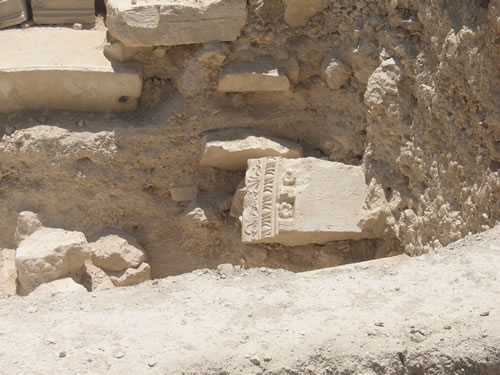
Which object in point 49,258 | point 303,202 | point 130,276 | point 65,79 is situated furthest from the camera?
point 65,79

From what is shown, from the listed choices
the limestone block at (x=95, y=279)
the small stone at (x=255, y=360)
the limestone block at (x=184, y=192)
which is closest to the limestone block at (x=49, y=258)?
the limestone block at (x=95, y=279)

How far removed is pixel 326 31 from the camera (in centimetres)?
560

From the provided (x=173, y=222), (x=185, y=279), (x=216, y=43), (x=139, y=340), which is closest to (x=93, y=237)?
(x=173, y=222)

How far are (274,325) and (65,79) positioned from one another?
3.69 metres

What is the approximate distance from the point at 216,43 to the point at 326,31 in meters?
0.87

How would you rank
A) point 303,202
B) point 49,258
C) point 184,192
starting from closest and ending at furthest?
point 303,202
point 49,258
point 184,192

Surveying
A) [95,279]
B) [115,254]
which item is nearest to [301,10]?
[115,254]

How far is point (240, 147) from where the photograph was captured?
18.6ft

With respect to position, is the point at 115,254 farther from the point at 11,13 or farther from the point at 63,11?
the point at 11,13

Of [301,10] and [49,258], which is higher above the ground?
[301,10]

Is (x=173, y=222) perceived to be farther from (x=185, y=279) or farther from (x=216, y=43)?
(x=185, y=279)

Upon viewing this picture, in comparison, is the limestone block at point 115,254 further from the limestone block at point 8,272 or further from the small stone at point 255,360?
the small stone at point 255,360

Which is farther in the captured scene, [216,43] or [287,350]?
[216,43]

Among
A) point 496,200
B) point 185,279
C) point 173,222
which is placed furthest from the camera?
point 173,222
